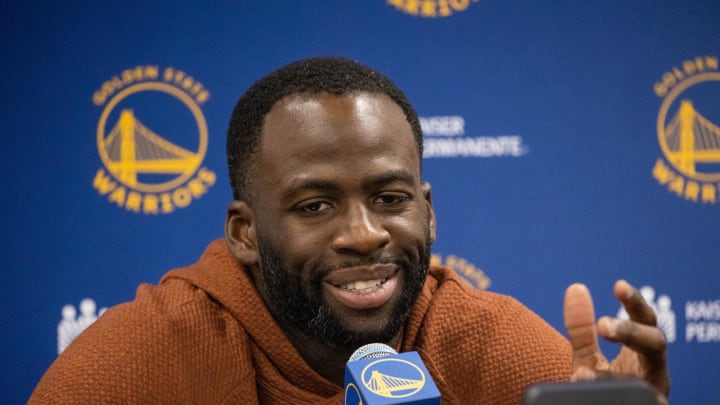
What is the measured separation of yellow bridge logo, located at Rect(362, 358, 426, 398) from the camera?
514mm

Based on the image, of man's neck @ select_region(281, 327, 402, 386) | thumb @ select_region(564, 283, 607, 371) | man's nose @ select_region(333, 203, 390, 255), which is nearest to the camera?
thumb @ select_region(564, 283, 607, 371)

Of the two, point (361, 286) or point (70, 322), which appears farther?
point (70, 322)

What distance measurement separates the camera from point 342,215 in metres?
0.80

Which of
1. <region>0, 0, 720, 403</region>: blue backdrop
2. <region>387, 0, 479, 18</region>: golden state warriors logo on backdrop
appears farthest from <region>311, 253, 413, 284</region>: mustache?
<region>387, 0, 479, 18</region>: golden state warriors logo on backdrop

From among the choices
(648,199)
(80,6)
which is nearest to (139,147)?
(80,6)

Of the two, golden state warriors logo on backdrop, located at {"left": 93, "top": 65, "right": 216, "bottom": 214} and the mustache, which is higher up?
golden state warriors logo on backdrop, located at {"left": 93, "top": 65, "right": 216, "bottom": 214}

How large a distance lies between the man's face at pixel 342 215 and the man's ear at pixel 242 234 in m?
0.05

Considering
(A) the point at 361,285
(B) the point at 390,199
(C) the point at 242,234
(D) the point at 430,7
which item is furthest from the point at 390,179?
(D) the point at 430,7

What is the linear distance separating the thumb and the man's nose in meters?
0.24

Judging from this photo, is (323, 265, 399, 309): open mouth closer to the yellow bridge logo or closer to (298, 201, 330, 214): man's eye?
(298, 201, 330, 214): man's eye

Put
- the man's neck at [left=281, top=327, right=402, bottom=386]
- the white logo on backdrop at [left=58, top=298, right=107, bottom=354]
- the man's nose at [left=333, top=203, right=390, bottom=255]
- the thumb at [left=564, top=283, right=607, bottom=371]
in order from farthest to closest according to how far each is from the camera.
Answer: the white logo on backdrop at [left=58, top=298, right=107, bottom=354] < the man's neck at [left=281, top=327, right=402, bottom=386] < the man's nose at [left=333, top=203, right=390, bottom=255] < the thumb at [left=564, top=283, right=607, bottom=371]

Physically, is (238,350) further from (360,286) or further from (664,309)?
(664,309)

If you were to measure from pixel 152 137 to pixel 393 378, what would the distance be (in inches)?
43.9

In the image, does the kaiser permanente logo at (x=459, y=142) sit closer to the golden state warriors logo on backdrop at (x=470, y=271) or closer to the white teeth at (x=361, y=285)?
the golden state warriors logo on backdrop at (x=470, y=271)
